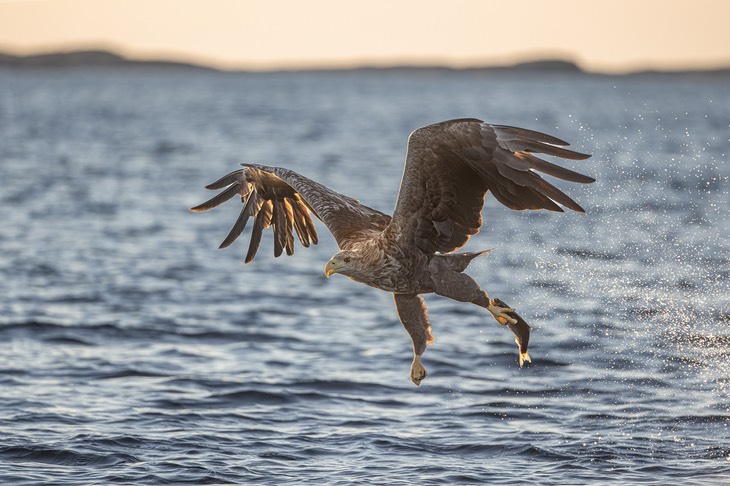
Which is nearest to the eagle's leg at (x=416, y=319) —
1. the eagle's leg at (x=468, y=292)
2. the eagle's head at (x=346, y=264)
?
the eagle's leg at (x=468, y=292)

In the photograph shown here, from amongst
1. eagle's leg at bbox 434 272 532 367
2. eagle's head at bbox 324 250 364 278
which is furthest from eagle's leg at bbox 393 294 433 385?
eagle's head at bbox 324 250 364 278

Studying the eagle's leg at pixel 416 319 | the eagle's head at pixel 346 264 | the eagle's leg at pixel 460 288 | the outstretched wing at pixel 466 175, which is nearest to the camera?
the outstretched wing at pixel 466 175

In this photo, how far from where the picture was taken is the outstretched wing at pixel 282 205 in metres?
10.1

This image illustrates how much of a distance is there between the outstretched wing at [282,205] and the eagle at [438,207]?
2 cm

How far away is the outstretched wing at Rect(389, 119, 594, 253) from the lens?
834 centimetres

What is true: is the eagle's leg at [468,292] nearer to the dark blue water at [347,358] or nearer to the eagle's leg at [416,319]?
the eagle's leg at [416,319]

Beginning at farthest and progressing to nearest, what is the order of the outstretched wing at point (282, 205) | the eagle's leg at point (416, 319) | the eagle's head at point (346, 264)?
the outstretched wing at point (282, 205), the eagle's leg at point (416, 319), the eagle's head at point (346, 264)

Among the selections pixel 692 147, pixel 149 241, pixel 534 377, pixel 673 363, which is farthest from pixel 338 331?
pixel 692 147

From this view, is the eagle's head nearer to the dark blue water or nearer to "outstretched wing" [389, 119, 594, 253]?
"outstretched wing" [389, 119, 594, 253]

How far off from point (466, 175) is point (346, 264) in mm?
1160

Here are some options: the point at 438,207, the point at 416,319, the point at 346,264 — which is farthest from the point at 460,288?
the point at 346,264

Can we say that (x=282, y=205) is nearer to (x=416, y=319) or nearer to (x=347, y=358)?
(x=416, y=319)

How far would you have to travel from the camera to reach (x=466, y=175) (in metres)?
8.91

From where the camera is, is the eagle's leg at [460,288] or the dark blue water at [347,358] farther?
the dark blue water at [347,358]
